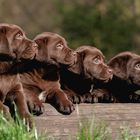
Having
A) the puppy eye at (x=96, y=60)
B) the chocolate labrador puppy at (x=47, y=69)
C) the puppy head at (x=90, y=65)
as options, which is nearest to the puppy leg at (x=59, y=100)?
the chocolate labrador puppy at (x=47, y=69)

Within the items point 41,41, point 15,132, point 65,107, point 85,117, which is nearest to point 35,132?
point 15,132

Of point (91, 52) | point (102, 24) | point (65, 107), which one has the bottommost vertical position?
point (65, 107)

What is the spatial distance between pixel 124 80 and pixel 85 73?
1.62ft

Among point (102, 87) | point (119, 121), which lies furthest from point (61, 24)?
point (119, 121)

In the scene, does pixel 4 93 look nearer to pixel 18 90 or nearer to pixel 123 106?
pixel 18 90

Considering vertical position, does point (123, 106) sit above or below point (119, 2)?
below

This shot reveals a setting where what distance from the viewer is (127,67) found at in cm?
893

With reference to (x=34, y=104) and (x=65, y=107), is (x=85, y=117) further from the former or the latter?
(x=34, y=104)

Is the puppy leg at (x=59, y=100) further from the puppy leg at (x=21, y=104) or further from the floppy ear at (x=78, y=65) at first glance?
the floppy ear at (x=78, y=65)

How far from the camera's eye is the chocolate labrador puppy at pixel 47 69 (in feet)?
26.3

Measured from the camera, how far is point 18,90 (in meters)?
7.60

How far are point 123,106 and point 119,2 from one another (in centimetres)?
1526

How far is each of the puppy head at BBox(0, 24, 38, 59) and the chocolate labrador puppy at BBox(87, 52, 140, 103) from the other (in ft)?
4.19

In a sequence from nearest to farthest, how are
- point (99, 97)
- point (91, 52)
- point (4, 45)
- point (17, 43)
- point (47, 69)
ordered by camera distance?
point (4, 45)
point (17, 43)
point (47, 69)
point (99, 97)
point (91, 52)
